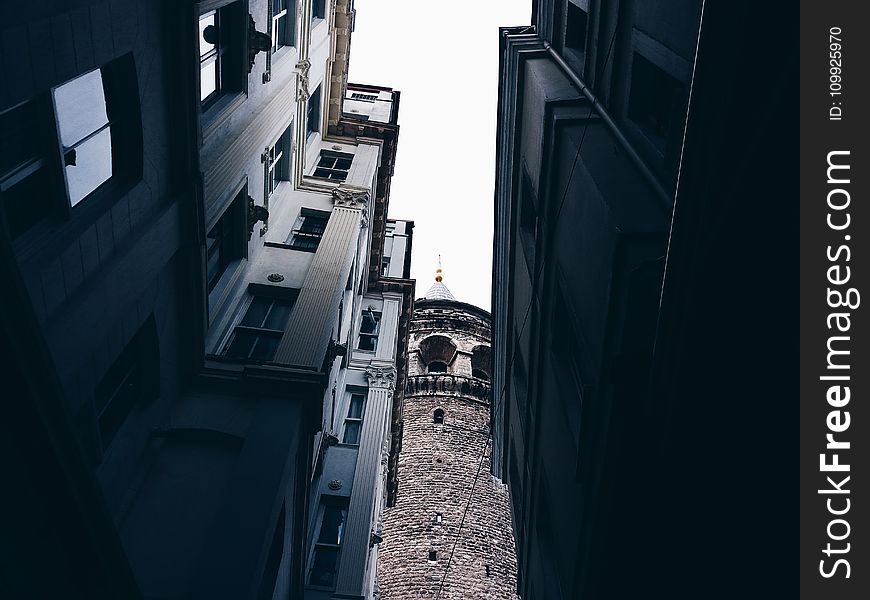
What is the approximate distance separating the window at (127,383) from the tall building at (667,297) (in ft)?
21.1

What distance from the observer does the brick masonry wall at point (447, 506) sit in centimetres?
2792

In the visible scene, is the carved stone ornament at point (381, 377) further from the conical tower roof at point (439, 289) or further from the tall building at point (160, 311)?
the conical tower roof at point (439, 289)

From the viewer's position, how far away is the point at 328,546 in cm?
1766

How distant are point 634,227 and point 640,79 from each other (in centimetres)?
288

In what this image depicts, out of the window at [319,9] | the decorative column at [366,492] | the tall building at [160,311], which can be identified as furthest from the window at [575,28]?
the decorative column at [366,492]

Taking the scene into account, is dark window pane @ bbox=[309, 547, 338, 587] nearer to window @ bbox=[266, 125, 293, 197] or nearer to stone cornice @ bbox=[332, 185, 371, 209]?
window @ bbox=[266, 125, 293, 197]

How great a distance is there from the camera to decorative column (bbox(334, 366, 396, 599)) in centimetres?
1642

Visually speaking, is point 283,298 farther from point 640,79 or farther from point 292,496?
point 640,79

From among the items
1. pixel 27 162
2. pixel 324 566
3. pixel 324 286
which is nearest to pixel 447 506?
pixel 324 566

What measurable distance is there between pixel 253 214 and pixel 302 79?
20.9ft

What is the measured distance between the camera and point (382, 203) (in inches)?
1053

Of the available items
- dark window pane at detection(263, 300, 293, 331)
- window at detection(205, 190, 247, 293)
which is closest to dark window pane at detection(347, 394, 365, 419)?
dark window pane at detection(263, 300, 293, 331)

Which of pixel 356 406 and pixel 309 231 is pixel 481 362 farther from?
pixel 309 231
